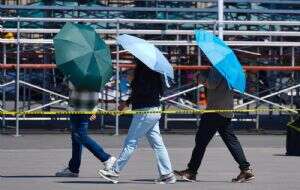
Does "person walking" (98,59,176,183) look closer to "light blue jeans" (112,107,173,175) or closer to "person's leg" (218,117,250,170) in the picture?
"light blue jeans" (112,107,173,175)

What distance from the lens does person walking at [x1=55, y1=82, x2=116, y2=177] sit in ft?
40.1

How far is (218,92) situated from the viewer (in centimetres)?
1219

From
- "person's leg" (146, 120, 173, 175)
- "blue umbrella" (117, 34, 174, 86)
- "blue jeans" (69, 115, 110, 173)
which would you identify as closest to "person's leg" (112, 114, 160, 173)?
"person's leg" (146, 120, 173, 175)

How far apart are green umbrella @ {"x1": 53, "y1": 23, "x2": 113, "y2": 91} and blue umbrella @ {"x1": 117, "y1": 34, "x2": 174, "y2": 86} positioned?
1.84 feet

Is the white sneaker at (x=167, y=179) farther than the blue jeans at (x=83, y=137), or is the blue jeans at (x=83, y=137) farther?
the blue jeans at (x=83, y=137)

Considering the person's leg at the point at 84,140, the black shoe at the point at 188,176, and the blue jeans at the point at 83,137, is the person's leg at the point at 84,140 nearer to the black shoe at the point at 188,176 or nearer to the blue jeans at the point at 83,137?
the blue jeans at the point at 83,137

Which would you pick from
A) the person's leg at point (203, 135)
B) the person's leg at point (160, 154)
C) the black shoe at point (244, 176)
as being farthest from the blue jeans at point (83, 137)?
the black shoe at point (244, 176)

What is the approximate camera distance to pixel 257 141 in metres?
19.5

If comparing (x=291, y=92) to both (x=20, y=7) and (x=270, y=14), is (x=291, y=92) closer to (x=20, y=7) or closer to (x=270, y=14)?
(x=270, y=14)

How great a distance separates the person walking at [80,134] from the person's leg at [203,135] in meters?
1.06

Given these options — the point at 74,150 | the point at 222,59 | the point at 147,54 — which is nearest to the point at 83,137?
the point at 74,150

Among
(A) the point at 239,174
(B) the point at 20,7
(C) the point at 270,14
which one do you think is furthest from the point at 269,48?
(A) the point at 239,174

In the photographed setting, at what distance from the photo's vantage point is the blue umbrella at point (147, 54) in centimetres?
1172

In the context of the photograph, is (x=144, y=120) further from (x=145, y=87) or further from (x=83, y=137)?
(x=83, y=137)
